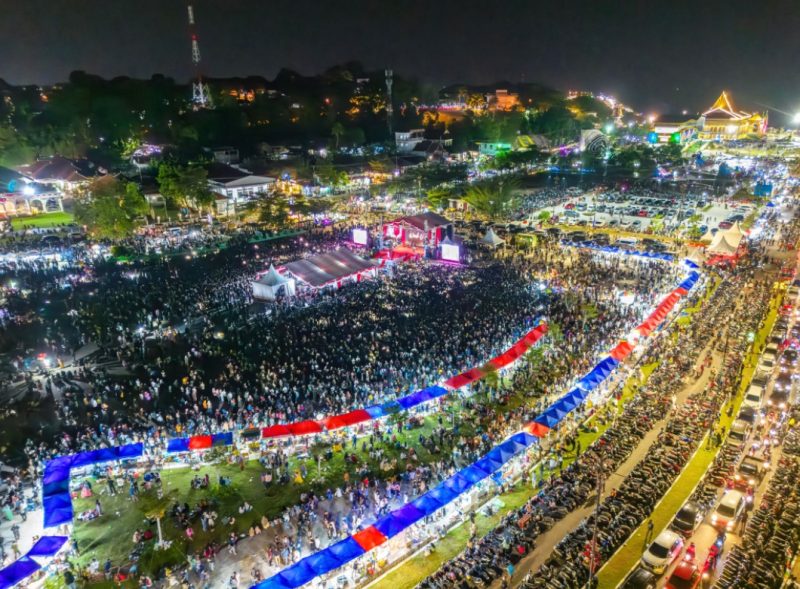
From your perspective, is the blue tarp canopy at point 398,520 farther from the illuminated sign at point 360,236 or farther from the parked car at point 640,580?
the illuminated sign at point 360,236

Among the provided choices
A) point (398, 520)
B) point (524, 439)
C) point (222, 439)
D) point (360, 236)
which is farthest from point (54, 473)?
point (360, 236)

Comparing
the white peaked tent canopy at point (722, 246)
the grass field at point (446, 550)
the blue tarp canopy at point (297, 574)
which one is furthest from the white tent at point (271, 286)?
the white peaked tent canopy at point (722, 246)

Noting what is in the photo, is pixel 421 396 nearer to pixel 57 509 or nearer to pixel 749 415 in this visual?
pixel 749 415

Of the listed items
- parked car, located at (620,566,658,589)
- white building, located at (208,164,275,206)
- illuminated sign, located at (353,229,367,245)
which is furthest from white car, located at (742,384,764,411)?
white building, located at (208,164,275,206)

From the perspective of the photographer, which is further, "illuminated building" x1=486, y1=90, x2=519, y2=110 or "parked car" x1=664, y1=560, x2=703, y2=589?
"illuminated building" x1=486, y1=90, x2=519, y2=110

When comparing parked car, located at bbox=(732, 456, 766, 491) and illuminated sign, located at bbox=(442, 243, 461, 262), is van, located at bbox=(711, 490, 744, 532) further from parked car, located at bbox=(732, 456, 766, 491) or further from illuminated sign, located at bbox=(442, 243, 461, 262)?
illuminated sign, located at bbox=(442, 243, 461, 262)

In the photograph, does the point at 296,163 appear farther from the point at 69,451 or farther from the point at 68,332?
the point at 69,451
